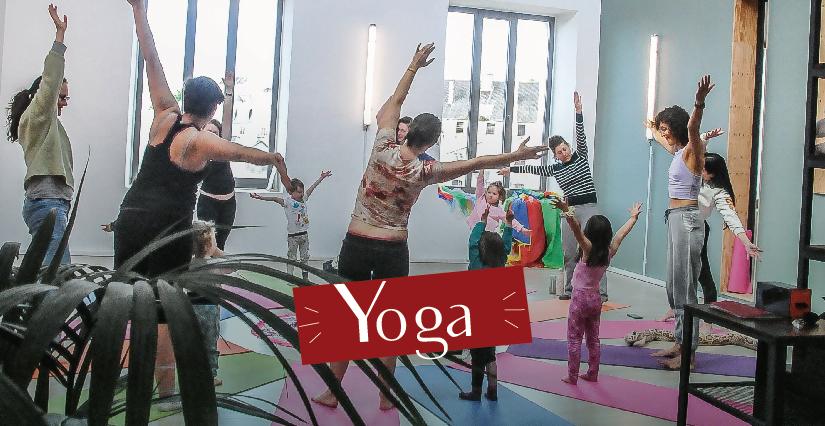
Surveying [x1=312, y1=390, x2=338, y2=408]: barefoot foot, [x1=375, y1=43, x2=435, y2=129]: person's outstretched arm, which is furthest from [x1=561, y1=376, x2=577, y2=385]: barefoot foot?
[x1=375, y1=43, x2=435, y2=129]: person's outstretched arm

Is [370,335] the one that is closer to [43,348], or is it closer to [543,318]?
[43,348]

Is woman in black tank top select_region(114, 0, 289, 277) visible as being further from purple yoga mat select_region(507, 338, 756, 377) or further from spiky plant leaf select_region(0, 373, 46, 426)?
purple yoga mat select_region(507, 338, 756, 377)

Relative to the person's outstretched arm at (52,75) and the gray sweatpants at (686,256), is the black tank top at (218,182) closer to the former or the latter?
the person's outstretched arm at (52,75)

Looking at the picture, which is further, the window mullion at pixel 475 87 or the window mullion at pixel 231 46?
the window mullion at pixel 475 87

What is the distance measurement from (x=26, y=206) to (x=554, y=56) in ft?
23.0

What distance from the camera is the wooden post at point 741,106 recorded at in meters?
6.33

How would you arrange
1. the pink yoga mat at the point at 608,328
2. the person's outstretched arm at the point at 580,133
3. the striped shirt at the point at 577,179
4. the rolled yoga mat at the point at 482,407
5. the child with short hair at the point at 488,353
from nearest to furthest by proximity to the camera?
1. the rolled yoga mat at the point at 482,407
2. the child with short hair at the point at 488,353
3. the pink yoga mat at the point at 608,328
4. the person's outstretched arm at the point at 580,133
5. the striped shirt at the point at 577,179

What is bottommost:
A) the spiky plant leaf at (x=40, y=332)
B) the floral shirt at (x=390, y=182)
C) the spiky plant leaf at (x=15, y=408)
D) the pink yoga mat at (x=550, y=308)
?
the pink yoga mat at (x=550, y=308)

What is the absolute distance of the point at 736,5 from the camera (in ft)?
21.4

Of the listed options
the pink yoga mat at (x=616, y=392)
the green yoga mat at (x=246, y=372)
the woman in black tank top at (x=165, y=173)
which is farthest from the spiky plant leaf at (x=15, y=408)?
the pink yoga mat at (x=616, y=392)

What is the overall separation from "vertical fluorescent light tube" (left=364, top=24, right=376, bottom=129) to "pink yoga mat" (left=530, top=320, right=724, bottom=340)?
3568mm

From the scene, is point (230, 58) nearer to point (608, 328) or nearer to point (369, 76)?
point (369, 76)

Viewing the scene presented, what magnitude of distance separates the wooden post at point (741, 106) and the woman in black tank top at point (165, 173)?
5094mm

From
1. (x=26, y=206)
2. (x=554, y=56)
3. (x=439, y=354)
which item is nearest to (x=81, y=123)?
(x=26, y=206)
